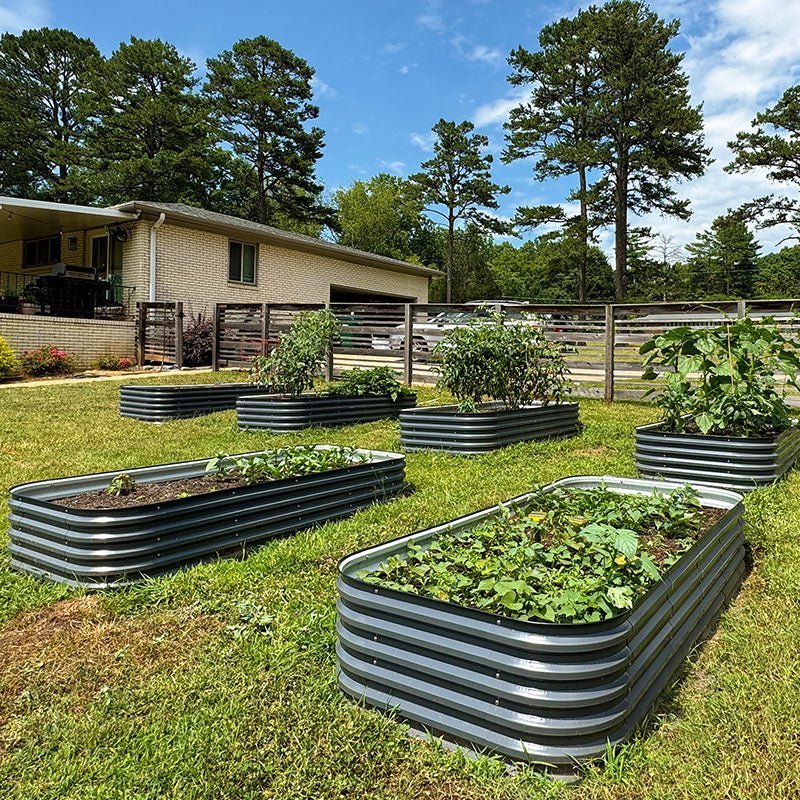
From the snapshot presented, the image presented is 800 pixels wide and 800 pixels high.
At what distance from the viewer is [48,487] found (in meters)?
3.27

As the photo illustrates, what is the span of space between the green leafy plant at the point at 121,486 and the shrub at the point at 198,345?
1153 centimetres

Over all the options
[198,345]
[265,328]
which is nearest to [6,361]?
[198,345]

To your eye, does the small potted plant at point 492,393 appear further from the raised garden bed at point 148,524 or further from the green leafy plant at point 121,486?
the green leafy plant at point 121,486

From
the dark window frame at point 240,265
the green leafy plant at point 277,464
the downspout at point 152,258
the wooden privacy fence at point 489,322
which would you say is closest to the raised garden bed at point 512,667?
the green leafy plant at point 277,464

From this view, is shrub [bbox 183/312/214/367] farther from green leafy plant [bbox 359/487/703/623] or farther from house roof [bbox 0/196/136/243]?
green leafy plant [bbox 359/487/703/623]

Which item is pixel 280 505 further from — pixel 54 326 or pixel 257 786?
pixel 54 326

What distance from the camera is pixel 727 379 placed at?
4.56 metres

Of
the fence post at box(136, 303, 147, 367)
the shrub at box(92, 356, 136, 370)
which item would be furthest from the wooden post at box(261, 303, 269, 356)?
the fence post at box(136, 303, 147, 367)

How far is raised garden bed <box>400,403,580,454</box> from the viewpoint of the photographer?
17.9 ft

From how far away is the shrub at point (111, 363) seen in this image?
14.6 m

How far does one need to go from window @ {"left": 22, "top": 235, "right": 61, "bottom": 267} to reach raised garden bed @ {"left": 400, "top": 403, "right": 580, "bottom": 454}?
1660cm

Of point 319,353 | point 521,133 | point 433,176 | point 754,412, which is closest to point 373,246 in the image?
point 433,176

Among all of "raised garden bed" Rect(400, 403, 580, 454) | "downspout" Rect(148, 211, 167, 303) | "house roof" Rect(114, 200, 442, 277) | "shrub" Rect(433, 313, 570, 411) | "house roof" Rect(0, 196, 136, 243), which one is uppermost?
"house roof" Rect(114, 200, 442, 277)

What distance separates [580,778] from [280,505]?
215cm
